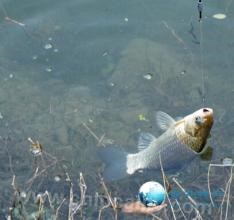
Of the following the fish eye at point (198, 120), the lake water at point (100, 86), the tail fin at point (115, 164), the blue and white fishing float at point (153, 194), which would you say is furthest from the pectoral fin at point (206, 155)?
the fish eye at point (198, 120)

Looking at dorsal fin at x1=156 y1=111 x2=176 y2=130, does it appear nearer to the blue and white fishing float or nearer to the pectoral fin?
the blue and white fishing float

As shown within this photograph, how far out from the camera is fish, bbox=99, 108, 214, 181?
11.4 feet

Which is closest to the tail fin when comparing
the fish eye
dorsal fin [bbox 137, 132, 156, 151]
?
dorsal fin [bbox 137, 132, 156, 151]

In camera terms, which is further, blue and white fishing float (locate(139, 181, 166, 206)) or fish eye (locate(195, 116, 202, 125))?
blue and white fishing float (locate(139, 181, 166, 206))

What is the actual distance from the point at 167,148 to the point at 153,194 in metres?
0.31

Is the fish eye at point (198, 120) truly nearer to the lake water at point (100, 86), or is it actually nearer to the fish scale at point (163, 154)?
the fish scale at point (163, 154)

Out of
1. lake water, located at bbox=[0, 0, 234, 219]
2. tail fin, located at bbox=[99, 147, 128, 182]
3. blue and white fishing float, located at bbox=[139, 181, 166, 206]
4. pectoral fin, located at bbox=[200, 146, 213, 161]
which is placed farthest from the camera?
pectoral fin, located at bbox=[200, 146, 213, 161]

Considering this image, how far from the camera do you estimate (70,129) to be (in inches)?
193

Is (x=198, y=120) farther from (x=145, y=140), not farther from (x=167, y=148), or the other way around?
(x=145, y=140)

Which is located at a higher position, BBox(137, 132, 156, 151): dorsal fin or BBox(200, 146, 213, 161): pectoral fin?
BBox(137, 132, 156, 151): dorsal fin

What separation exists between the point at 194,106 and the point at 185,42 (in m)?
0.74

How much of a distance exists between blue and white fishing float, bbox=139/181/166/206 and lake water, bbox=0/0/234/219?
43 cm

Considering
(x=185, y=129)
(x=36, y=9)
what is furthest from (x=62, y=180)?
(x=36, y=9)

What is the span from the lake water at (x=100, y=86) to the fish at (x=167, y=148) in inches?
11.8
